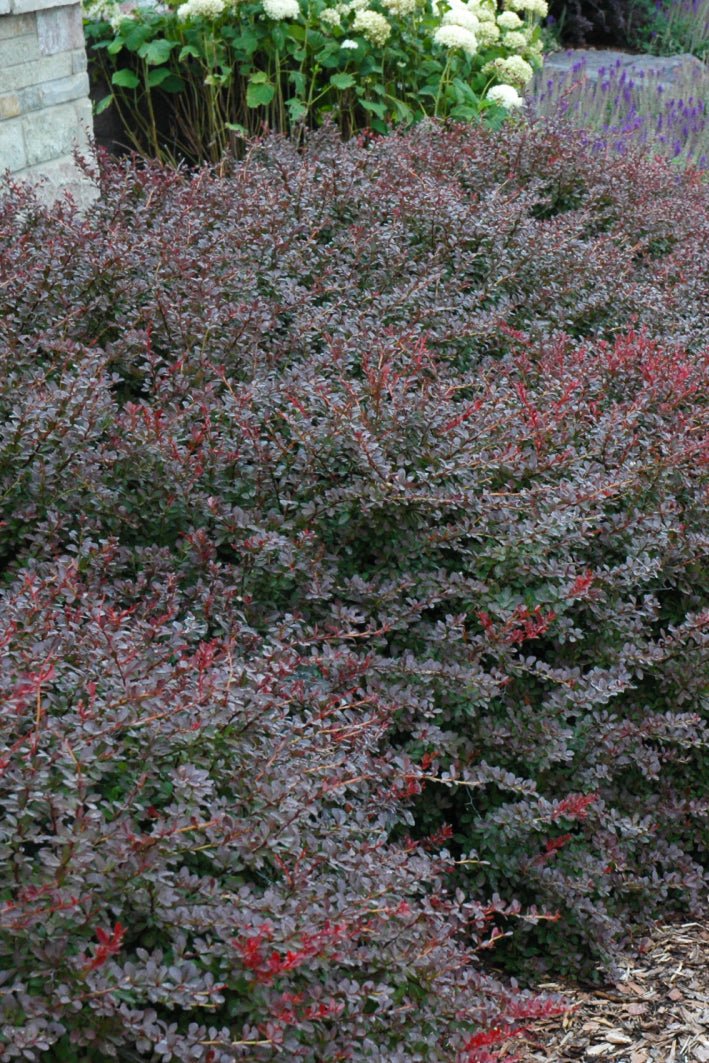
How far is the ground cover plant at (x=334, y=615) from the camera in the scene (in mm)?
1518

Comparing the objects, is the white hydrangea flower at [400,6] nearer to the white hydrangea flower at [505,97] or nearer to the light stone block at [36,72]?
the white hydrangea flower at [505,97]

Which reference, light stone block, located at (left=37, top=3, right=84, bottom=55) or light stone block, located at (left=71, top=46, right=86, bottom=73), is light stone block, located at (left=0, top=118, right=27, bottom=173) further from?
light stone block, located at (left=71, top=46, right=86, bottom=73)

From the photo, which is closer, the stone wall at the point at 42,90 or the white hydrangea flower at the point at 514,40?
the stone wall at the point at 42,90

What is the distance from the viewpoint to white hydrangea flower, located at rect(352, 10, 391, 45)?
5.93 m

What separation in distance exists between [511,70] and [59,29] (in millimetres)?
2812

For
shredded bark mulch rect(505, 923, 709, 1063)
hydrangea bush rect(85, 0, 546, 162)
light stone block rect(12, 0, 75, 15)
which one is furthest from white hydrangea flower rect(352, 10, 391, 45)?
shredded bark mulch rect(505, 923, 709, 1063)

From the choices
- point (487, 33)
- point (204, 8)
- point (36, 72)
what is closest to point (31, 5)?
point (36, 72)

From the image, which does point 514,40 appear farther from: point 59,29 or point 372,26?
point 59,29

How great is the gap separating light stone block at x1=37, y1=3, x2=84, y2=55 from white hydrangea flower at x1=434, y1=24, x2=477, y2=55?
2097mm

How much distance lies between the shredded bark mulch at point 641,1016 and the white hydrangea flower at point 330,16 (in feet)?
17.4

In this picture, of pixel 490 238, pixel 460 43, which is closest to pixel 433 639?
pixel 490 238

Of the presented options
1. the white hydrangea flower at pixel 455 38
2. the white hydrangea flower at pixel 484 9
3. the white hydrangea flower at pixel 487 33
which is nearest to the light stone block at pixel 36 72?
the white hydrangea flower at pixel 455 38

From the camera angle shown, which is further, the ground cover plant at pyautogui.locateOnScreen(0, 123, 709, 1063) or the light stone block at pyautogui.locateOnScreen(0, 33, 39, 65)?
the light stone block at pyautogui.locateOnScreen(0, 33, 39, 65)

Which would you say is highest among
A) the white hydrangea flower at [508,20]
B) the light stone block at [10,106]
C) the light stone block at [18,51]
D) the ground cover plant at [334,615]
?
the light stone block at [18,51]
